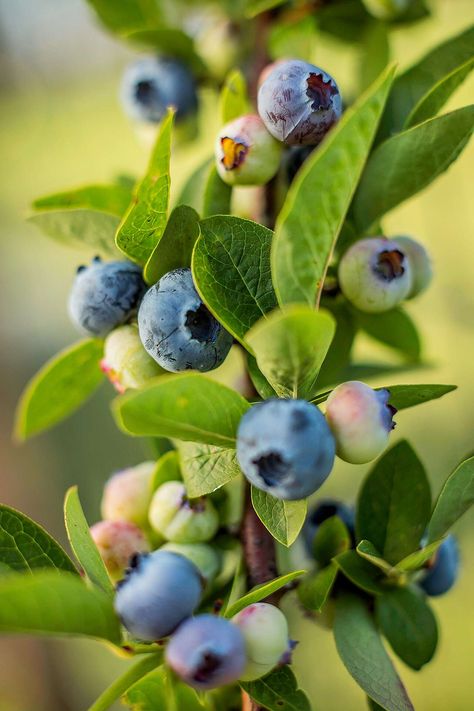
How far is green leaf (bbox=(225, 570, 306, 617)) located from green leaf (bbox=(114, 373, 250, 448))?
0.30 ft

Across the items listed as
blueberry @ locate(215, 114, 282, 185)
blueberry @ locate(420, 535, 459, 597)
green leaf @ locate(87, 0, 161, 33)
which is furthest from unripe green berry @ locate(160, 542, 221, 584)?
green leaf @ locate(87, 0, 161, 33)

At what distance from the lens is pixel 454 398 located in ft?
6.29

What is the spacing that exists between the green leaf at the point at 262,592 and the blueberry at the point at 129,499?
187 mm

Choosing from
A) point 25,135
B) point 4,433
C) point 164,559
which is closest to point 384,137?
point 164,559

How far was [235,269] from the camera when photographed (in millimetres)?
502

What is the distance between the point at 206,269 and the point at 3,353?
265 centimetres

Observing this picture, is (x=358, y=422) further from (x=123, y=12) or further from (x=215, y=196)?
(x=123, y=12)

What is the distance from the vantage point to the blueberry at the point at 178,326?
505mm

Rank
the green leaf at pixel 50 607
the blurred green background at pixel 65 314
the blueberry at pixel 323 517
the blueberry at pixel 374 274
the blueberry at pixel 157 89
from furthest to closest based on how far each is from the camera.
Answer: the blurred green background at pixel 65 314, the blueberry at pixel 157 89, the blueberry at pixel 323 517, the blueberry at pixel 374 274, the green leaf at pixel 50 607

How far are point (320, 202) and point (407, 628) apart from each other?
0.38 m

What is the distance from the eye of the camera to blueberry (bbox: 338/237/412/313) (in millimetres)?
603

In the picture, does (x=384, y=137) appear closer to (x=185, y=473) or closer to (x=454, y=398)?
(x=185, y=473)

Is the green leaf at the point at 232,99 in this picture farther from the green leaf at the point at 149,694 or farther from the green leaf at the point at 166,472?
the green leaf at the point at 149,694

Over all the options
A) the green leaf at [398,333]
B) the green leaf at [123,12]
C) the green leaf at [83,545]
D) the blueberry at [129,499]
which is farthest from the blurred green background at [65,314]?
the green leaf at [83,545]
